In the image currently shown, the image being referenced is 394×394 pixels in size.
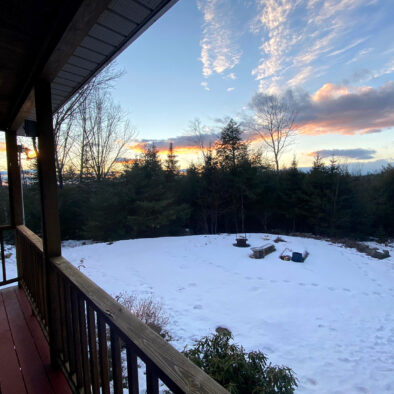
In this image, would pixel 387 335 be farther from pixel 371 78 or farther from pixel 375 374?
pixel 371 78

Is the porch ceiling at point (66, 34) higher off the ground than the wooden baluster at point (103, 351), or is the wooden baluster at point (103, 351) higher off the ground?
the porch ceiling at point (66, 34)

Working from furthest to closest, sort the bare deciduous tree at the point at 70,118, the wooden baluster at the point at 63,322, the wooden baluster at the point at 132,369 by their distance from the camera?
the bare deciduous tree at the point at 70,118 → the wooden baluster at the point at 63,322 → the wooden baluster at the point at 132,369

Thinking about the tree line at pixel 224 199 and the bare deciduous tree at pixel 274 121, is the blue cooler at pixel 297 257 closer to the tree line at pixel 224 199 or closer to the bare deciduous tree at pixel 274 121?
the tree line at pixel 224 199

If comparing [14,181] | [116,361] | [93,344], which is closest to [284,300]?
[93,344]

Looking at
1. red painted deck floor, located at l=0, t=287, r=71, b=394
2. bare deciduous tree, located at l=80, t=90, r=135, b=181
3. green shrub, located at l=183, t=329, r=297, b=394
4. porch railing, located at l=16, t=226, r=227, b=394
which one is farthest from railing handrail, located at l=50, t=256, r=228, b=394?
bare deciduous tree, located at l=80, t=90, r=135, b=181

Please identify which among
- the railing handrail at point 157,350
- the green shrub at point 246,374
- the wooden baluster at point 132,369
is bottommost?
the green shrub at point 246,374

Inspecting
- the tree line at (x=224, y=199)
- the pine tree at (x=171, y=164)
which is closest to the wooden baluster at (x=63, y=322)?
the tree line at (x=224, y=199)

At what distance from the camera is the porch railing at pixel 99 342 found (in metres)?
0.60

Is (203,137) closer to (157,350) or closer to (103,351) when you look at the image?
(103,351)

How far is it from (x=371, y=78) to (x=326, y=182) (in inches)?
304

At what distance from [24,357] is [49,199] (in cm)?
129

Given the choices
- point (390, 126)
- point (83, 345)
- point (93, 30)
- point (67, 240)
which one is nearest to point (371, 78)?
point (390, 126)

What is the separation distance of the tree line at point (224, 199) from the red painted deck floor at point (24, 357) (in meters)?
8.21

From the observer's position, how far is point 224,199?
1382 cm
